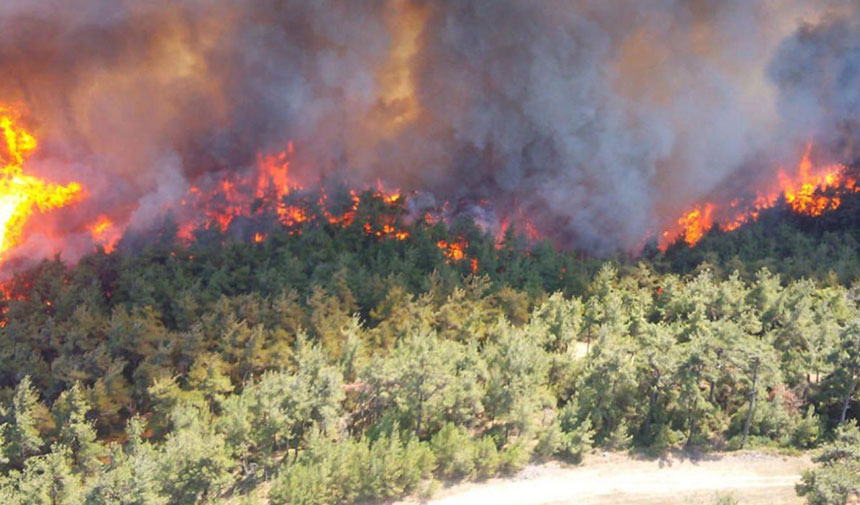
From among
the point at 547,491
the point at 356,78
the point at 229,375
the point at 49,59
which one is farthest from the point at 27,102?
the point at 547,491

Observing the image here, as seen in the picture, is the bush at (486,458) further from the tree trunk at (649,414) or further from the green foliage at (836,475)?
the green foliage at (836,475)

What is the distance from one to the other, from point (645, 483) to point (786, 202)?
51109mm

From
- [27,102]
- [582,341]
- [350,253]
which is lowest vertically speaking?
[582,341]

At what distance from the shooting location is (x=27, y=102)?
74125 mm

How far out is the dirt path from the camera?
1501 inches

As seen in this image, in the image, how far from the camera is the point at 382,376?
134 ft

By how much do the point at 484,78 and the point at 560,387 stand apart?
46.6 meters

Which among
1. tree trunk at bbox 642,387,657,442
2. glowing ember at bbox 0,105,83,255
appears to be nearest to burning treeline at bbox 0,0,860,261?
glowing ember at bbox 0,105,83,255

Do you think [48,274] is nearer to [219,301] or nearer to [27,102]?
[219,301]

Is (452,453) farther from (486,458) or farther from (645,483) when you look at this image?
(645,483)

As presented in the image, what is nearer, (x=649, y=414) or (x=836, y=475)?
(x=836, y=475)

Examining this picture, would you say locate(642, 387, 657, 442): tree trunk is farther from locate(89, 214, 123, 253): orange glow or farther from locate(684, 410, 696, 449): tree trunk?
locate(89, 214, 123, 253): orange glow

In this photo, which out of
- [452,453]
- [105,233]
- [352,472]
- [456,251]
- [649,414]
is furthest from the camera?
[105,233]

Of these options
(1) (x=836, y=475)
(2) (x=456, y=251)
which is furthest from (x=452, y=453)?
(2) (x=456, y=251)
